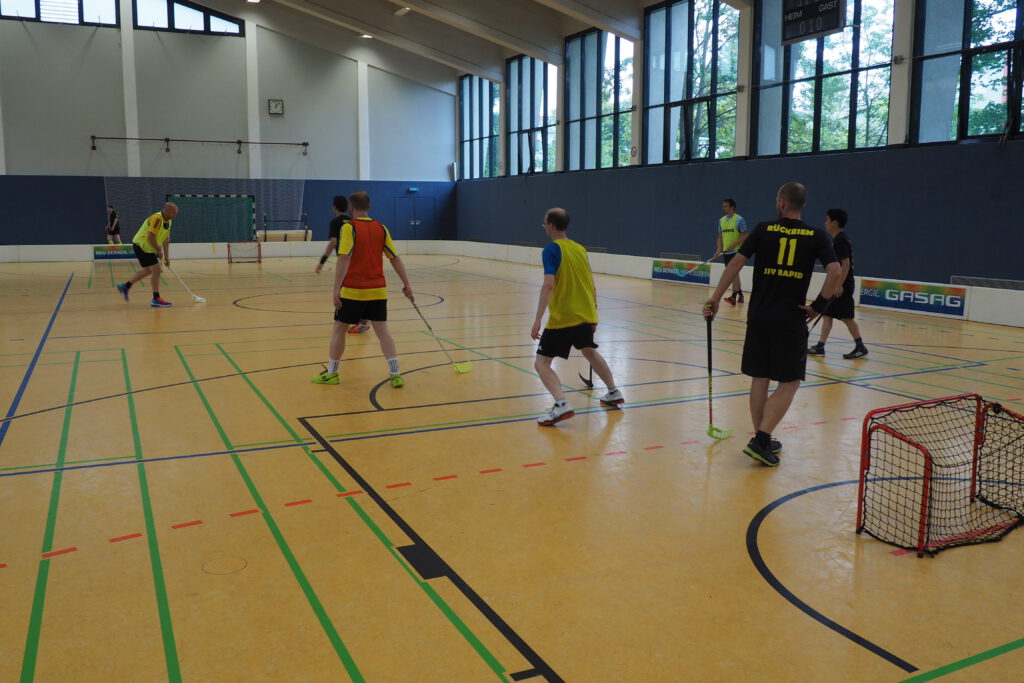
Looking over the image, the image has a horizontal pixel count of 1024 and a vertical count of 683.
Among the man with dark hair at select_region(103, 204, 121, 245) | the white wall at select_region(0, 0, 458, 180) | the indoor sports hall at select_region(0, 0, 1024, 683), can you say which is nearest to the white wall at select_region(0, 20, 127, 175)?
the white wall at select_region(0, 0, 458, 180)

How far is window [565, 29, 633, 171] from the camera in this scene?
950 inches

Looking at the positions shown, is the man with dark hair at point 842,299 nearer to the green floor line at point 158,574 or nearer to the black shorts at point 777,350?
the black shorts at point 777,350

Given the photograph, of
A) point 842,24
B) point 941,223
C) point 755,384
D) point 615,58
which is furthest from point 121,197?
point 755,384

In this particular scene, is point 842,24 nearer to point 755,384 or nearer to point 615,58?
point 615,58

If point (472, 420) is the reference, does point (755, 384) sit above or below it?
above

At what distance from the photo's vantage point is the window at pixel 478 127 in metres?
32.5

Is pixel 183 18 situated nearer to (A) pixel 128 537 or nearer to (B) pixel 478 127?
(B) pixel 478 127

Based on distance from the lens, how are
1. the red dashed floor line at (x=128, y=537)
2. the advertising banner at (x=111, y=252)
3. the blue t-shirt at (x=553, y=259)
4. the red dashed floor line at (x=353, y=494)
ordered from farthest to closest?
the advertising banner at (x=111, y=252) < the blue t-shirt at (x=553, y=259) < the red dashed floor line at (x=128, y=537) < the red dashed floor line at (x=353, y=494)

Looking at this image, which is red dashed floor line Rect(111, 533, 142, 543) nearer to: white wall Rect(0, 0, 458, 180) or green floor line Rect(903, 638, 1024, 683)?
green floor line Rect(903, 638, 1024, 683)

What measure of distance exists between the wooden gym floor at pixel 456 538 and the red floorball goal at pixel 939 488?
6.0 inches

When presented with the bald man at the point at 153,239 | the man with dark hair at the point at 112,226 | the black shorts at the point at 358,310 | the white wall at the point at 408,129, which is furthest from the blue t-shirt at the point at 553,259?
the white wall at the point at 408,129

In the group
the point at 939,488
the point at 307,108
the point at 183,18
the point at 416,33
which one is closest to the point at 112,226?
the point at 183,18

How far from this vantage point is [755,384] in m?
5.82

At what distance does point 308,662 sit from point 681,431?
13.7 ft
